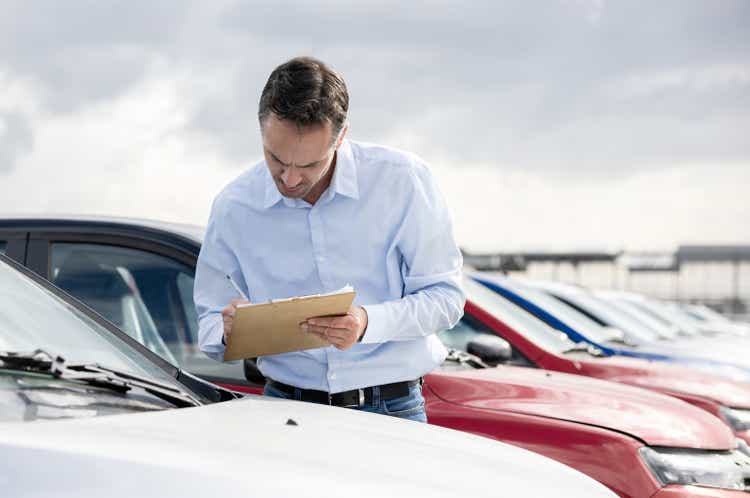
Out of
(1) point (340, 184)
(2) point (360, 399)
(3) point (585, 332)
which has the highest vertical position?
(1) point (340, 184)

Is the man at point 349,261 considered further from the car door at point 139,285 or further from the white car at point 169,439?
the car door at point 139,285

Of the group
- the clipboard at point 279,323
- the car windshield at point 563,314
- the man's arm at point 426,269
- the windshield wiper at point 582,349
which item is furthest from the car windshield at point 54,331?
the car windshield at point 563,314

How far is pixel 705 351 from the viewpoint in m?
9.12

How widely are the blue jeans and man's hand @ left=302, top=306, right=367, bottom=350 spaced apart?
40 cm

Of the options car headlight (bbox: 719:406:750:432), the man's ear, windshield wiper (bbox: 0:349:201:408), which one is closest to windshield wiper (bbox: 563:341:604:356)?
car headlight (bbox: 719:406:750:432)

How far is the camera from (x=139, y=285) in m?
4.50

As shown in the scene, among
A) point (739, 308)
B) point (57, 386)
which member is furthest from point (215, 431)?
point (739, 308)

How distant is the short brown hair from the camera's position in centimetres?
298

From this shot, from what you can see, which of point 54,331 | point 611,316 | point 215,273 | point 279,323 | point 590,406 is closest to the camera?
point 54,331

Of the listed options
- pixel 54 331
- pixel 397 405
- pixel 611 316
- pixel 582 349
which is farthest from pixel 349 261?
pixel 611 316

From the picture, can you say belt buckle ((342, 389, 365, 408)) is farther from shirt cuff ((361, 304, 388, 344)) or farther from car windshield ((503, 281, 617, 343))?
car windshield ((503, 281, 617, 343))

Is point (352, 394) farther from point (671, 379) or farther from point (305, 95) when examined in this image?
point (671, 379)

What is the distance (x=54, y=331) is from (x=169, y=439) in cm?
74

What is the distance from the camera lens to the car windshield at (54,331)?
7.92 feet
